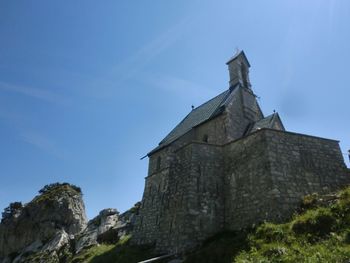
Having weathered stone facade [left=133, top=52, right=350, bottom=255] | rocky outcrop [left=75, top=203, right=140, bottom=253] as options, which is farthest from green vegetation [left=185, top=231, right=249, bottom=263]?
rocky outcrop [left=75, top=203, right=140, bottom=253]

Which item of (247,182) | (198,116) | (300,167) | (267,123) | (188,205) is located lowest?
(188,205)

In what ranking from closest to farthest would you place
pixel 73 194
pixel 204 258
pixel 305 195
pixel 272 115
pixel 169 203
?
pixel 204 258 < pixel 305 195 < pixel 169 203 < pixel 272 115 < pixel 73 194

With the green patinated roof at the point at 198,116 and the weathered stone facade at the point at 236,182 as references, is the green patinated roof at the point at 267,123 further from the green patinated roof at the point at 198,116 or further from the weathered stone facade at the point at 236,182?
the green patinated roof at the point at 198,116

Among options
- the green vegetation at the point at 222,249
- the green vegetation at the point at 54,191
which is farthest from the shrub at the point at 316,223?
the green vegetation at the point at 54,191

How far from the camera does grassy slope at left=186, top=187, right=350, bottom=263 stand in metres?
10.1

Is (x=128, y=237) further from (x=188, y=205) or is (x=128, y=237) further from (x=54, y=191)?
(x=54, y=191)

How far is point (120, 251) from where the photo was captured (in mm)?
20547

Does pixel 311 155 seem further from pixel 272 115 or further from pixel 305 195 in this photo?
pixel 272 115

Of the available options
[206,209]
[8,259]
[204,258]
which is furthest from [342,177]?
[8,259]

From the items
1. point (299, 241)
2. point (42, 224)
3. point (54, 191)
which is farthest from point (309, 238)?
point (54, 191)

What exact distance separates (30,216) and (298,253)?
3529 cm

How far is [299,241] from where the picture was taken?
11.4 m

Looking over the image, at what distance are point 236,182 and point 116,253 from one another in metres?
10.4

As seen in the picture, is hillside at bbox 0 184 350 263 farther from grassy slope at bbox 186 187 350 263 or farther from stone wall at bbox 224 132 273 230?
stone wall at bbox 224 132 273 230
